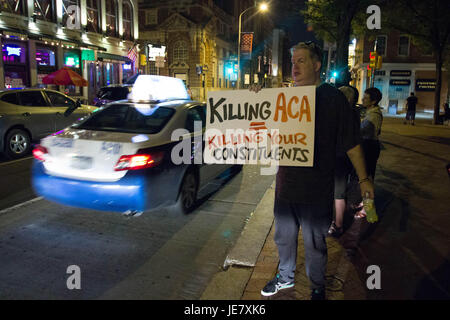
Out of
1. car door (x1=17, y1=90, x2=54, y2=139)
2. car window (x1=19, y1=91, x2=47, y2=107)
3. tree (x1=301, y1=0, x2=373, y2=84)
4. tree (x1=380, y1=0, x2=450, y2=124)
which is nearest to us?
car door (x1=17, y1=90, x2=54, y2=139)

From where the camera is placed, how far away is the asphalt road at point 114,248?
130 inches

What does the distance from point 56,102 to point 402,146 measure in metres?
11.0

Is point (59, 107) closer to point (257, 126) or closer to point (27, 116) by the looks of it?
point (27, 116)

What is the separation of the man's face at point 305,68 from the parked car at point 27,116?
280 inches

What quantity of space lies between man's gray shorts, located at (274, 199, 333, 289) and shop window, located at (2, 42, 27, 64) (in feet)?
67.3

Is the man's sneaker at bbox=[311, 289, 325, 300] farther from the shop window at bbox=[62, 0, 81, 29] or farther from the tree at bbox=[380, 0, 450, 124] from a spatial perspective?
the shop window at bbox=[62, 0, 81, 29]

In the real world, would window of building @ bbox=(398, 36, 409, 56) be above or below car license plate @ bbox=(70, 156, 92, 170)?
above

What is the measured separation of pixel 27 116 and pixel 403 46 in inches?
1453

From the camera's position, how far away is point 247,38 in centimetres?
3406

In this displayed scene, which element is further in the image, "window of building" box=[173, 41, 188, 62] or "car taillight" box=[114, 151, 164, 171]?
"window of building" box=[173, 41, 188, 62]

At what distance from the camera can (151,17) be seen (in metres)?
41.8

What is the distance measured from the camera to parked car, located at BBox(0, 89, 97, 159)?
8.84 metres

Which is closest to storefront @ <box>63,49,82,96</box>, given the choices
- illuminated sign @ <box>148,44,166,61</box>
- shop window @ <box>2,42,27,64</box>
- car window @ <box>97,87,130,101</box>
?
shop window @ <box>2,42,27,64</box>

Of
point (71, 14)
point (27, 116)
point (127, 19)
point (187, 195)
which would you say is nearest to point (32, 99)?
point (27, 116)
